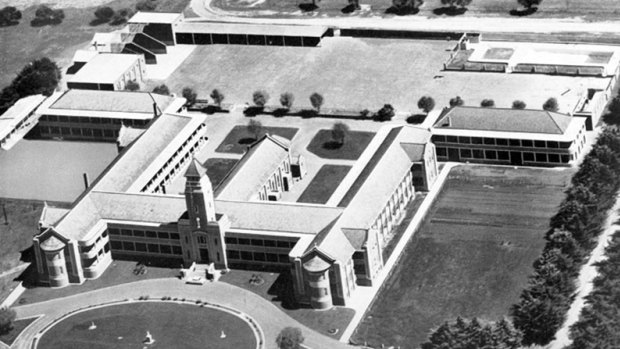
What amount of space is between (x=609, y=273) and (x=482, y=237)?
21.9 metres

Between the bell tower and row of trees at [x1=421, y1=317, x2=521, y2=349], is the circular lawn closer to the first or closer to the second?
the bell tower

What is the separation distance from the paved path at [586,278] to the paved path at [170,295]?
29931 millimetres

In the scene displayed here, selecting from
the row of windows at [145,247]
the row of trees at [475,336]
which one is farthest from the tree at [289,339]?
the row of windows at [145,247]

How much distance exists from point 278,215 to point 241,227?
5129 mm

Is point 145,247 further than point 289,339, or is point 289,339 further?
point 145,247

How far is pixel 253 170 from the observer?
634ft

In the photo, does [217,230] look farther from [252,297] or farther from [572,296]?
[572,296]

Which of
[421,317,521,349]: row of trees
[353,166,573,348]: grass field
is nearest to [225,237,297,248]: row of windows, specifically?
[353,166,573,348]: grass field

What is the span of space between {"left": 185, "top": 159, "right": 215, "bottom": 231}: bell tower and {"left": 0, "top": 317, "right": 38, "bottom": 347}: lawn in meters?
24.4

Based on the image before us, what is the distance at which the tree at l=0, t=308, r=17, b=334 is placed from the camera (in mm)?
167250

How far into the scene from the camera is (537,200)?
18962 centimetres

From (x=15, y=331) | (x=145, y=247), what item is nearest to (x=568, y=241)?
(x=145, y=247)

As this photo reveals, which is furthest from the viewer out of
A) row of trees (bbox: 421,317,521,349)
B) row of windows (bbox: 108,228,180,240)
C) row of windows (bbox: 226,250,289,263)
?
row of windows (bbox: 108,228,180,240)

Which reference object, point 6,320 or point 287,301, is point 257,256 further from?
point 6,320
